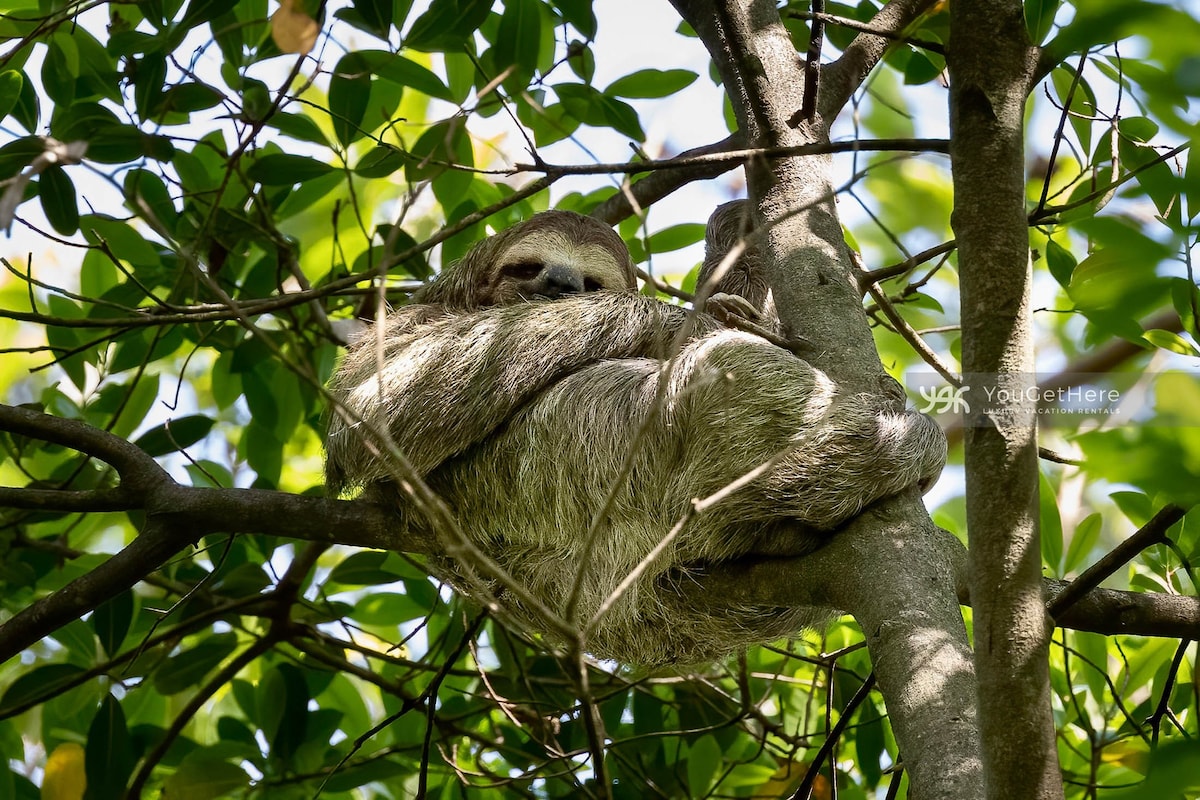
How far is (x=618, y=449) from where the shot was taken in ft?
14.4

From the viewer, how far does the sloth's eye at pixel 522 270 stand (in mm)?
5617

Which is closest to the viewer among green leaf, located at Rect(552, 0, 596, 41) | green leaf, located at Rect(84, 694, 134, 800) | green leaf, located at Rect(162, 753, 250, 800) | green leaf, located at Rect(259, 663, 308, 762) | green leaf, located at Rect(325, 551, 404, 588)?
green leaf, located at Rect(552, 0, 596, 41)

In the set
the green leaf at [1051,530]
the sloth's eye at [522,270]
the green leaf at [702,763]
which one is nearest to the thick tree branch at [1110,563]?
the green leaf at [1051,530]

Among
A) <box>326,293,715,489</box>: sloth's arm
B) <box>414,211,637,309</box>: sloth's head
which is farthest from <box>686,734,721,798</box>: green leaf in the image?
<box>414,211,637,309</box>: sloth's head

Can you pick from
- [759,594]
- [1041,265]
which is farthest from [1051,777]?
[1041,265]

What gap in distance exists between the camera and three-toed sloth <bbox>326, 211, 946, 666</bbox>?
12.6ft

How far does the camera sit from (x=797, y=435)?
3857mm

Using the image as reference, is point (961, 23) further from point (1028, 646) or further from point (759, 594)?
point (759, 594)

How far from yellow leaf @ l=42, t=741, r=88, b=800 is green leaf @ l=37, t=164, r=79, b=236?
2.72 meters

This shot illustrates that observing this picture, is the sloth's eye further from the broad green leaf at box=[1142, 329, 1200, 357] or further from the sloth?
the broad green leaf at box=[1142, 329, 1200, 357]

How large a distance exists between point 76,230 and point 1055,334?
30.9 ft

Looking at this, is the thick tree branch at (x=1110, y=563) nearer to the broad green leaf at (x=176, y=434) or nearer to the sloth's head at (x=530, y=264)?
the sloth's head at (x=530, y=264)

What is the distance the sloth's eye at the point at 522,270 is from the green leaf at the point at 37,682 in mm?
2845

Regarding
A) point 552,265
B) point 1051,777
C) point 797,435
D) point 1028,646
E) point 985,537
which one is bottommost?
point 1051,777
